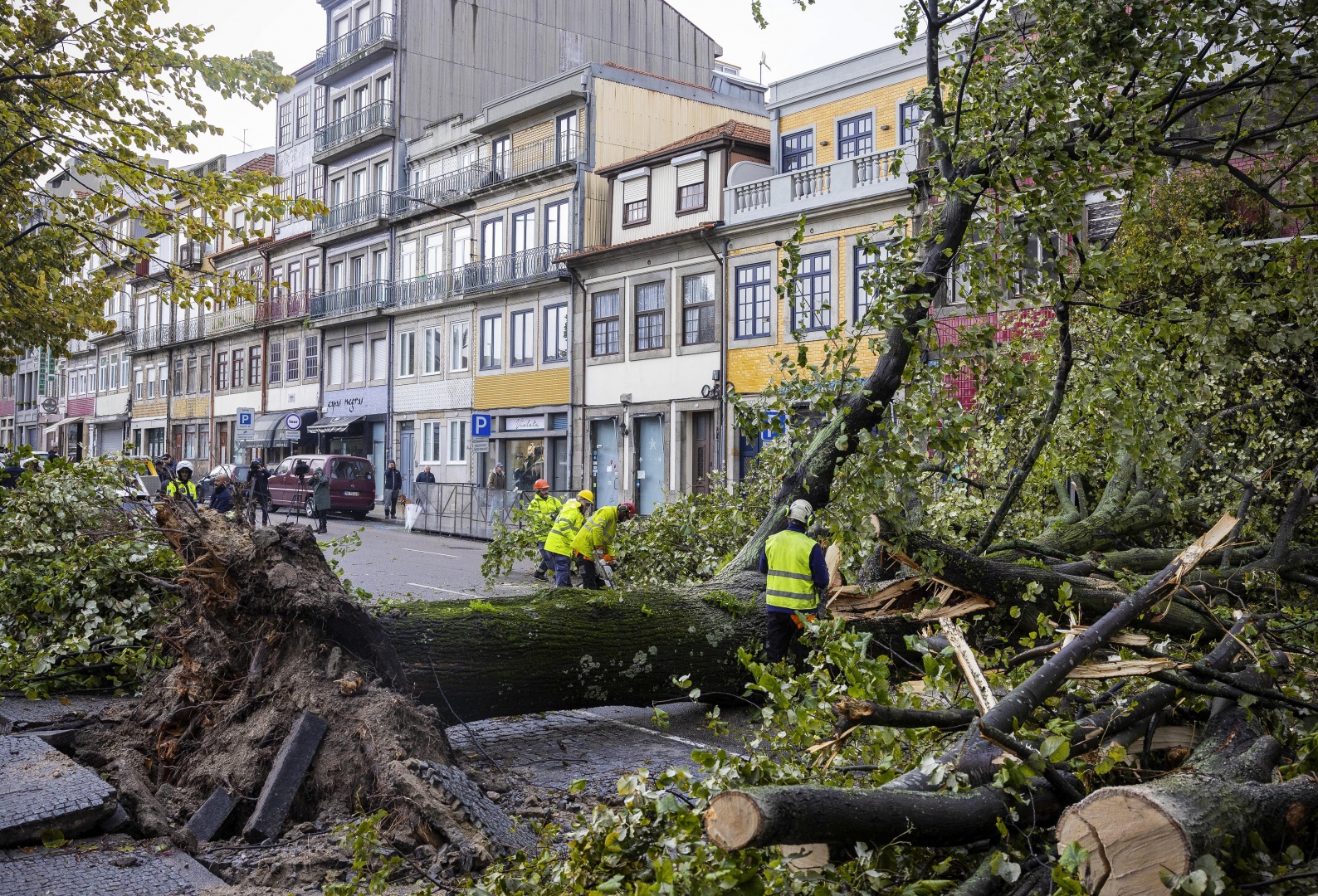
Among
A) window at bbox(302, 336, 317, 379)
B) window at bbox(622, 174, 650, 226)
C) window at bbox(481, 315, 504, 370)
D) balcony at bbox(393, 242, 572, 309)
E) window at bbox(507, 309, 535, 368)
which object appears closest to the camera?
window at bbox(622, 174, 650, 226)

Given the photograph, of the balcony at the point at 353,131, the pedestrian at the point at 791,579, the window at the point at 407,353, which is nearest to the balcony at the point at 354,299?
the window at the point at 407,353

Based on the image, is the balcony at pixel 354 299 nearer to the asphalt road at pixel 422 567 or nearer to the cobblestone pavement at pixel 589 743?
the asphalt road at pixel 422 567

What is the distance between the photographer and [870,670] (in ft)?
13.9

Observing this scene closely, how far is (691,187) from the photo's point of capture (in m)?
29.5

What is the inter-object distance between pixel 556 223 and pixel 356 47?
14.6 meters

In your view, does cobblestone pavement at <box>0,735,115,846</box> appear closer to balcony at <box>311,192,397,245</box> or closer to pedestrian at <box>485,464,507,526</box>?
pedestrian at <box>485,464,507,526</box>

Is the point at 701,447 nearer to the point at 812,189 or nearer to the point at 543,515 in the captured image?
the point at 812,189

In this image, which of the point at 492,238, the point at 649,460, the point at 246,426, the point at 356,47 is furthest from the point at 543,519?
the point at 356,47

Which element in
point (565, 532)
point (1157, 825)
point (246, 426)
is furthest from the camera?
point (246, 426)

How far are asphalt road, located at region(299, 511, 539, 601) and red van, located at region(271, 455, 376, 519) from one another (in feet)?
13.8

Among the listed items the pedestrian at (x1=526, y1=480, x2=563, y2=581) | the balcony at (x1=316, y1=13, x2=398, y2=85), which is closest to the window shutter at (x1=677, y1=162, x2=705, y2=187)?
the balcony at (x1=316, y1=13, x2=398, y2=85)

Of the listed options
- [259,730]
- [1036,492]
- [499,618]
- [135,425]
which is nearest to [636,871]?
[259,730]

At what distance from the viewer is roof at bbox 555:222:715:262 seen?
92.2ft

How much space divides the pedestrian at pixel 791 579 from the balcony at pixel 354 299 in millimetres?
34877
